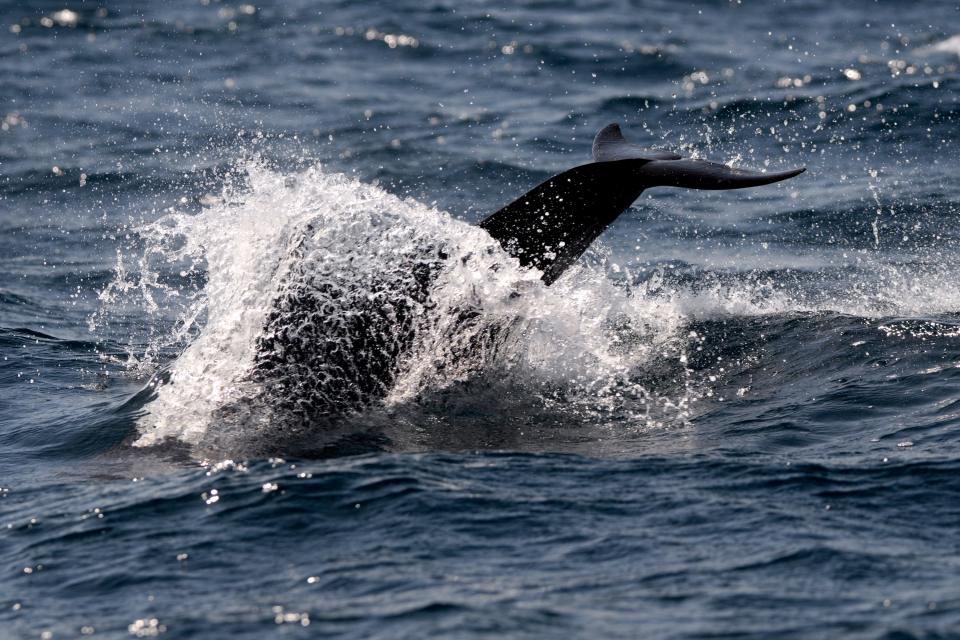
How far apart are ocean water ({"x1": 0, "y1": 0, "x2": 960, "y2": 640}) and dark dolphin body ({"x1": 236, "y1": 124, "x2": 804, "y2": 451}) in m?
0.03

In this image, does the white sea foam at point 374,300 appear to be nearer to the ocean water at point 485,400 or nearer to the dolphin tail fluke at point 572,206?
the ocean water at point 485,400

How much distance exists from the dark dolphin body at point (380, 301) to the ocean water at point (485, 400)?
1.0 inches

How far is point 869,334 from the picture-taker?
11602mm

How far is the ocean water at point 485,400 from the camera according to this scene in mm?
6738

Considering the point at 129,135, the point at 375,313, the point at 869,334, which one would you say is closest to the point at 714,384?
the point at 869,334

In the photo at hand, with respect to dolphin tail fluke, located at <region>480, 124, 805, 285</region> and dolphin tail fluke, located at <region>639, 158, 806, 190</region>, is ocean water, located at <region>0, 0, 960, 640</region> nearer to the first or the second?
dolphin tail fluke, located at <region>480, 124, 805, 285</region>

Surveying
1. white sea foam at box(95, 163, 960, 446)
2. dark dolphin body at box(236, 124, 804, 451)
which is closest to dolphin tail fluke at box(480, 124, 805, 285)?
dark dolphin body at box(236, 124, 804, 451)

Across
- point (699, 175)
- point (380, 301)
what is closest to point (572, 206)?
point (699, 175)

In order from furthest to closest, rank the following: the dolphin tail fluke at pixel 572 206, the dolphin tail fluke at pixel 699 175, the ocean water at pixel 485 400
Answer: the dolphin tail fluke at pixel 572 206
the dolphin tail fluke at pixel 699 175
the ocean water at pixel 485 400

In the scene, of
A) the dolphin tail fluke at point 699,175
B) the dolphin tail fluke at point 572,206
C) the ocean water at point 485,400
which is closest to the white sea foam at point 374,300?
the ocean water at point 485,400

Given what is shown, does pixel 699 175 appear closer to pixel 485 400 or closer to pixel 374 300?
pixel 485 400

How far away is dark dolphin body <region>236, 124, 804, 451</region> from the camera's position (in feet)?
32.3

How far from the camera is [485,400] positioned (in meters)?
10.3

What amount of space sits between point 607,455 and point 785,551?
2020 millimetres
